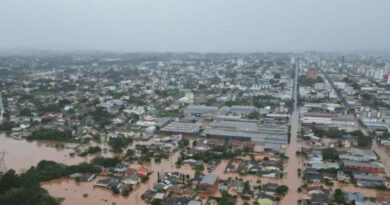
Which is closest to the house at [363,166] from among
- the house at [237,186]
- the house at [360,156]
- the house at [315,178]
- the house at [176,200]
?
the house at [360,156]

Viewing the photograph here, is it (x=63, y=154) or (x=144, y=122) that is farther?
(x=144, y=122)

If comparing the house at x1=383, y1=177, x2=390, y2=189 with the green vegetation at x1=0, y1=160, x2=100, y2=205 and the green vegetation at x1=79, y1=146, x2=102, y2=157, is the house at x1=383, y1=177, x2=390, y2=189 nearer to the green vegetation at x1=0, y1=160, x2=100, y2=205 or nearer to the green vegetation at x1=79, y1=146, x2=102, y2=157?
the green vegetation at x1=0, y1=160, x2=100, y2=205

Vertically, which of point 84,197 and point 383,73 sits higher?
point 383,73

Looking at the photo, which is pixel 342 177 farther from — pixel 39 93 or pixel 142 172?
pixel 39 93

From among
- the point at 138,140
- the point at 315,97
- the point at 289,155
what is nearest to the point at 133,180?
the point at 138,140

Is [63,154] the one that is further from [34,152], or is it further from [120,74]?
[120,74]

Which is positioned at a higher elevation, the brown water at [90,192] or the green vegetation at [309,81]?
the green vegetation at [309,81]

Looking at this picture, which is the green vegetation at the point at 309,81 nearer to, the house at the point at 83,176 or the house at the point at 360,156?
the house at the point at 360,156

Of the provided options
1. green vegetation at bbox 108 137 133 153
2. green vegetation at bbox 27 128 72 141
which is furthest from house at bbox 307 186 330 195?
green vegetation at bbox 27 128 72 141

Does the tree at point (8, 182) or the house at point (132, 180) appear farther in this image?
the house at point (132, 180)
